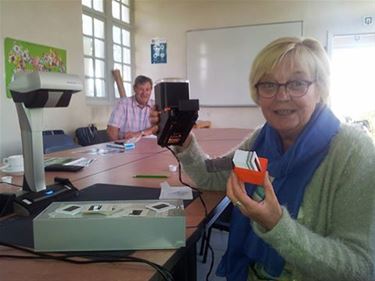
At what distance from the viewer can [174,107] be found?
1077 mm

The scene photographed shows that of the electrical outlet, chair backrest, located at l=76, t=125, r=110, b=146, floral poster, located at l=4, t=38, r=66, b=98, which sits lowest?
chair backrest, located at l=76, t=125, r=110, b=146

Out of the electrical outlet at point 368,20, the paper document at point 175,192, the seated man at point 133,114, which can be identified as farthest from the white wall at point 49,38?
the electrical outlet at point 368,20

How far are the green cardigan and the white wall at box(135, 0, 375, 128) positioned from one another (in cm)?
430

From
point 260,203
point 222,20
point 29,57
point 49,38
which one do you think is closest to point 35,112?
point 260,203

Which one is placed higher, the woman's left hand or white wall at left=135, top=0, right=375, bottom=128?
white wall at left=135, top=0, right=375, bottom=128

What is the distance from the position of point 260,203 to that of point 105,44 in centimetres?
469

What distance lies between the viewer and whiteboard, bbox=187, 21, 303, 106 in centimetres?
501

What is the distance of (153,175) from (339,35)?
13.9 feet

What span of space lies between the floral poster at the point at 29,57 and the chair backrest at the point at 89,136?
757mm

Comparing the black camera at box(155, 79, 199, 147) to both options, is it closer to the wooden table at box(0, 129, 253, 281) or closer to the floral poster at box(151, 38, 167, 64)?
the wooden table at box(0, 129, 253, 281)

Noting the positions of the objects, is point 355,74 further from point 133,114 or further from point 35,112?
point 35,112

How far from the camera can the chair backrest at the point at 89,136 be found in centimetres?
408

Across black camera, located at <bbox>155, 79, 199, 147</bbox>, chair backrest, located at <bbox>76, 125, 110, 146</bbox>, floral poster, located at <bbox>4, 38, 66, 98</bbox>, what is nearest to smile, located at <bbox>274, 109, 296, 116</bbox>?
black camera, located at <bbox>155, 79, 199, 147</bbox>

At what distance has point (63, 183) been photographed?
1188 millimetres
